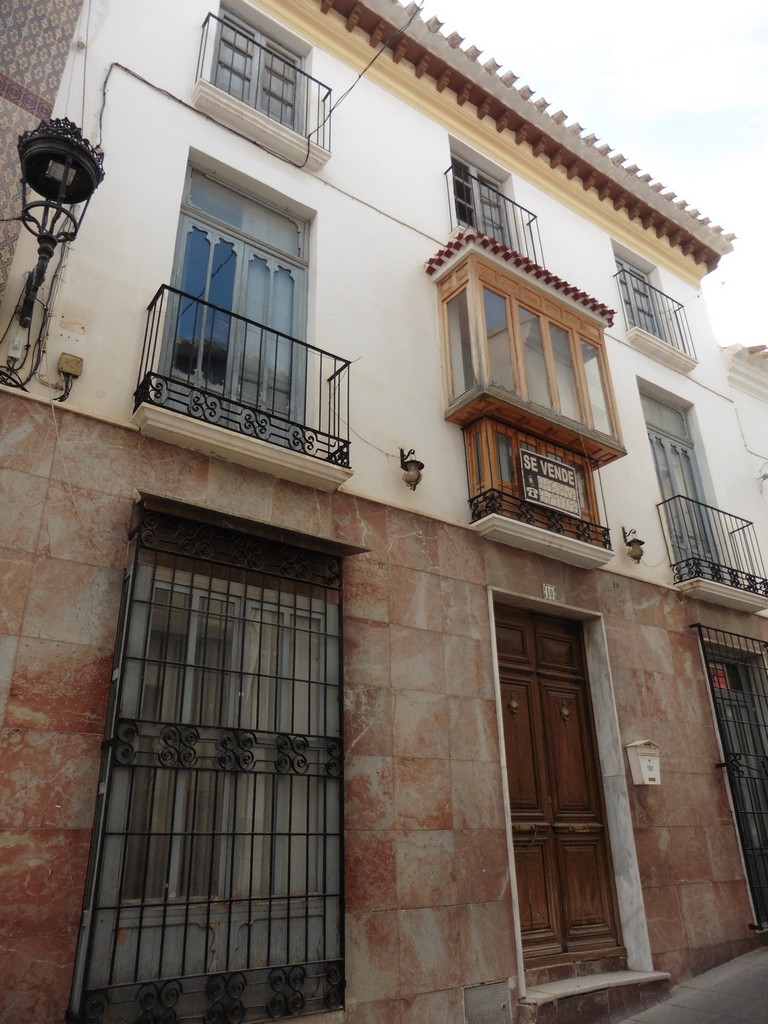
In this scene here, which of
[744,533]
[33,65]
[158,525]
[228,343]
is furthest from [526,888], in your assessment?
[33,65]

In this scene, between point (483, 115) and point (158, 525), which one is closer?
point (158, 525)

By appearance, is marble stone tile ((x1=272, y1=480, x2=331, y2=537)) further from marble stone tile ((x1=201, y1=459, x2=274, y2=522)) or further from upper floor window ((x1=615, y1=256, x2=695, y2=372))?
upper floor window ((x1=615, y1=256, x2=695, y2=372))

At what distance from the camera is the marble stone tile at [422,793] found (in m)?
5.11

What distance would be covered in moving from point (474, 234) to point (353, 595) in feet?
12.7

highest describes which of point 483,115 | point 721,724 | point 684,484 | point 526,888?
point 483,115

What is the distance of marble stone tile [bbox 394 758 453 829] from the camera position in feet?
16.8

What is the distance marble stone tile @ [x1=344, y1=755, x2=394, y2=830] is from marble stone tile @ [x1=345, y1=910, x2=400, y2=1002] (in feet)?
1.76

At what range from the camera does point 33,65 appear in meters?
5.50

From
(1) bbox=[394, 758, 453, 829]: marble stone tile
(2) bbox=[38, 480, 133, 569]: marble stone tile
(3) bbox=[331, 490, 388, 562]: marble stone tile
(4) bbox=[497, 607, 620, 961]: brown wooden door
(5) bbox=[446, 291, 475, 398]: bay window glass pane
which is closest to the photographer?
(2) bbox=[38, 480, 133, 569]: marble stone tile

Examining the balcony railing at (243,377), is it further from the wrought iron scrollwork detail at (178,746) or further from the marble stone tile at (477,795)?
the marble stone tile at (477,795)

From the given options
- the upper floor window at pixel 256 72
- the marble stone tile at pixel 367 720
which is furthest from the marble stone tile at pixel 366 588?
the upper floor window at pixel 256 72

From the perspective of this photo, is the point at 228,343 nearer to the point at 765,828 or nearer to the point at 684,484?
Result: the point at 684,484

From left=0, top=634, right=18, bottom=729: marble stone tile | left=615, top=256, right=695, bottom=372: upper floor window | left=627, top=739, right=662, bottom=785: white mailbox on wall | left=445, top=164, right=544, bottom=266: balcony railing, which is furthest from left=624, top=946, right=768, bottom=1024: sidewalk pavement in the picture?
left=445, top=164, right=544, bottom=266: balcony railing

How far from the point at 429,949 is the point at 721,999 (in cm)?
248
